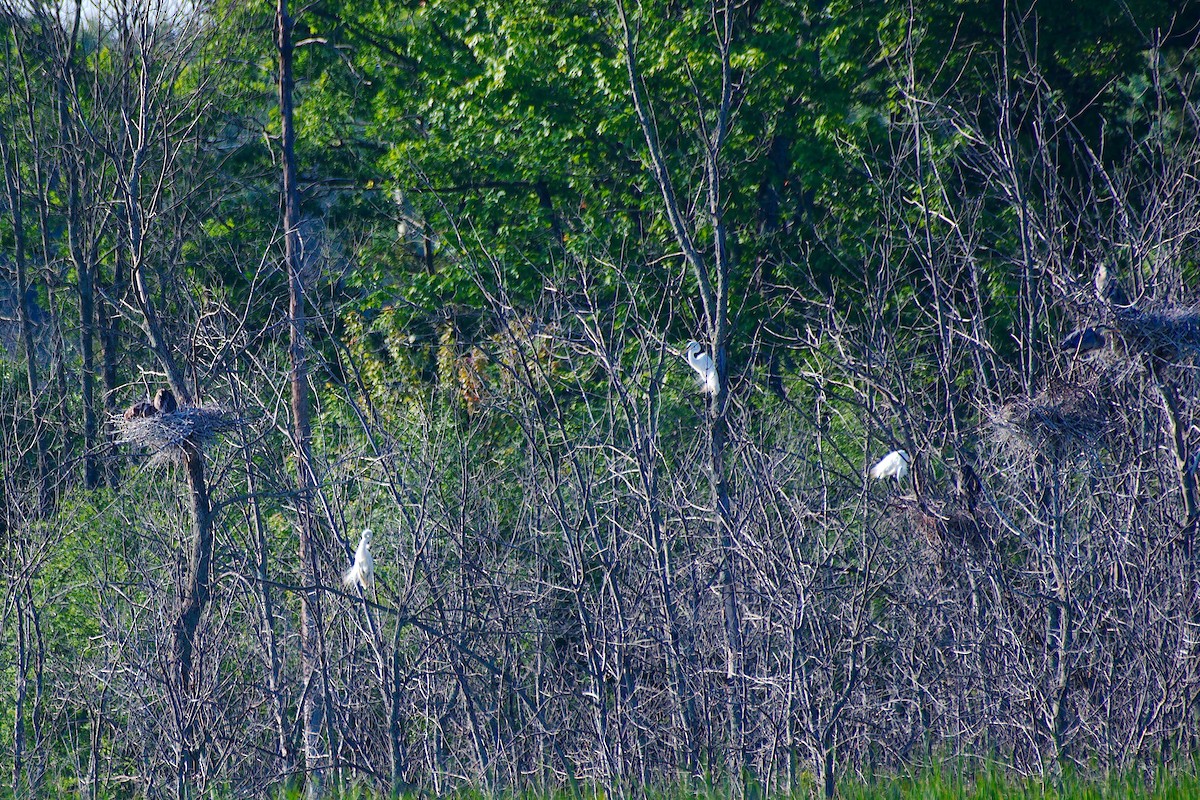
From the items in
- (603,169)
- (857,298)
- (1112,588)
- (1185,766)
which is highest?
(603,169)

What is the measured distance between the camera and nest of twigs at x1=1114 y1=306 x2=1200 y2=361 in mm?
6488

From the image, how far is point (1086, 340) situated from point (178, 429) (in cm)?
519

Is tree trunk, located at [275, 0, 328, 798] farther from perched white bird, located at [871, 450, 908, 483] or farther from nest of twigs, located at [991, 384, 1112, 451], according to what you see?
nest of twigs, located at [991, 384, 1112, 451]

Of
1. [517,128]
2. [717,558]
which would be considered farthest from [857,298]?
[717,558]

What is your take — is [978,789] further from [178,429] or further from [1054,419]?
[178,429]

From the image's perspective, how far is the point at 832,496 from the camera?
11.6 meters

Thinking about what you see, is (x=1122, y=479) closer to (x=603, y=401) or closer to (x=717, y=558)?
(x=717, y=558)

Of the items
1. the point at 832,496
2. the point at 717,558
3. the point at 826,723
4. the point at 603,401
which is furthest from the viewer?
the point at 603,401

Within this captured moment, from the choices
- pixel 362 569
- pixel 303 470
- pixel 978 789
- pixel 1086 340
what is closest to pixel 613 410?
pixel 362 569

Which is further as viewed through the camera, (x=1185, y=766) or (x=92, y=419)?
(x=92, y=419)

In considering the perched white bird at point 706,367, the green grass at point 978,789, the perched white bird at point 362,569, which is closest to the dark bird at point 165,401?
the perched white bird at point 362,569

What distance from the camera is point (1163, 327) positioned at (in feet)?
21.4

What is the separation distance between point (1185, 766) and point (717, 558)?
120 inches

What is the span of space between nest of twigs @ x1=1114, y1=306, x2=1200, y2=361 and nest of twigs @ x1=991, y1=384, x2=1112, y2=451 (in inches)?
16.5
